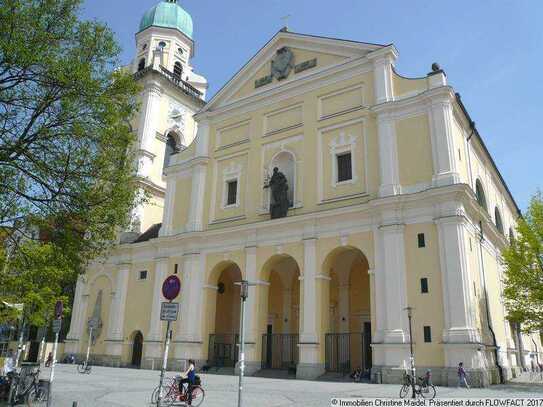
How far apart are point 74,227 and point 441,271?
43.3 ft

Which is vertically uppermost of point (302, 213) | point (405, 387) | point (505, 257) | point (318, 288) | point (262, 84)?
point (262, 84)

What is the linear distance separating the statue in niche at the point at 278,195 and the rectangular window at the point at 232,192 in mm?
2851

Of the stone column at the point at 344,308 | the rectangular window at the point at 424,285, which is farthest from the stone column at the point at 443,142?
the stone column at the point at 344,308

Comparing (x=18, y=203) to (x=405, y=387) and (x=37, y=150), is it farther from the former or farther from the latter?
(x=405, y=387)

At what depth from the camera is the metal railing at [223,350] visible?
24625 millimetres

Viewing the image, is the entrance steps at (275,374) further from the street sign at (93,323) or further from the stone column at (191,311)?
the street sign at (93,323)

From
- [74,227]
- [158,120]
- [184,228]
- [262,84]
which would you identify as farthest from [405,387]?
[158,120]

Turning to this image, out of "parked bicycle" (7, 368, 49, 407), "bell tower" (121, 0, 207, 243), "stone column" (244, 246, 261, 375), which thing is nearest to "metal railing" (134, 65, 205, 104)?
"bell tower" (121, 0, 207, 243)

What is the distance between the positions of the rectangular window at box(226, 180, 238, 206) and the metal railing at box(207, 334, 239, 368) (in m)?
7.34

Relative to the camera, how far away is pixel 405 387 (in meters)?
13.5

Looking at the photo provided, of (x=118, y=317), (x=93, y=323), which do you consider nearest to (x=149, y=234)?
(x=118, y=317)

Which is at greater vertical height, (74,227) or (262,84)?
(262,84)

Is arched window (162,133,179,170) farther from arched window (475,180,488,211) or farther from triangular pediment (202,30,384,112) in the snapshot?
arched window (475,180,488,211)

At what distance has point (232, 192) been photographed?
88.9 feet
